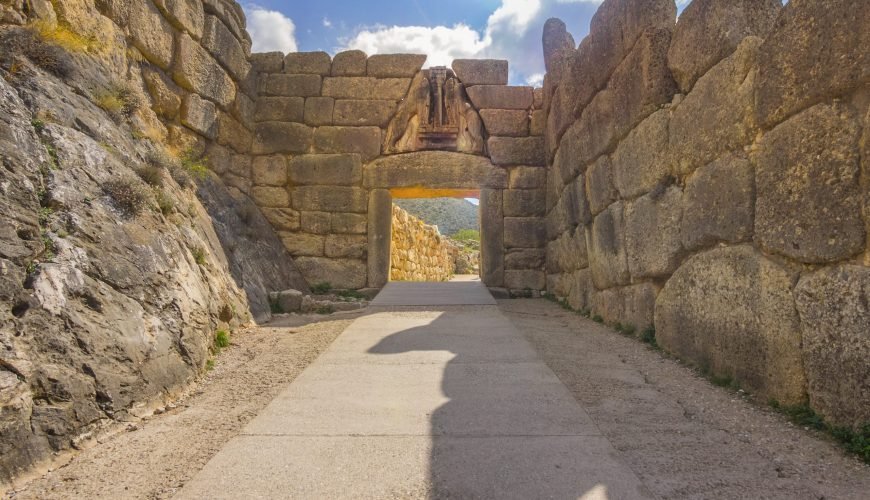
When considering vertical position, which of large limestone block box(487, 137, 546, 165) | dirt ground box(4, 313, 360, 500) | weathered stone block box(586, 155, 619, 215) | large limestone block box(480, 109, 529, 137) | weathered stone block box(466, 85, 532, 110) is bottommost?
dirt ground box(4, 313, 360, 500)

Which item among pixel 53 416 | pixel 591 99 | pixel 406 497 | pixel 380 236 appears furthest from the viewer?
pixel 380 236

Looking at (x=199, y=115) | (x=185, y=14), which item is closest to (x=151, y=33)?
(x=185, y=14)

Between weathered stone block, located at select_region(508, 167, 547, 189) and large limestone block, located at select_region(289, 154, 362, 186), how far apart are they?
8.61ft

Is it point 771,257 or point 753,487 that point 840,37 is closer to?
point 771,257

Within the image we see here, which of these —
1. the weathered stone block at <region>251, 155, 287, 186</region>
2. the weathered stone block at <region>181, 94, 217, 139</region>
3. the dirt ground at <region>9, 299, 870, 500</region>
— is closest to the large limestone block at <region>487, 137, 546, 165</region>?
the weathered stone block at <region>251, 155, 287, 186</region>

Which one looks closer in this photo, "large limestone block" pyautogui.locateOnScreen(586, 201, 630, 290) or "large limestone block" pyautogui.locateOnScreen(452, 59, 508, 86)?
"large limestone block" pyautogui.locateOnScreen(586, 201, 630, 290)

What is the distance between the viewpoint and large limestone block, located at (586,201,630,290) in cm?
461

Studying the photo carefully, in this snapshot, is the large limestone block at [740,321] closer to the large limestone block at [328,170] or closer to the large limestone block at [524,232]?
the large limestone block at [524,232]

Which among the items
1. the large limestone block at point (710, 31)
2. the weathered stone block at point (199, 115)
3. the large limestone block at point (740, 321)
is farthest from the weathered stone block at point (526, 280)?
the weathered stone block at point (199, 115)

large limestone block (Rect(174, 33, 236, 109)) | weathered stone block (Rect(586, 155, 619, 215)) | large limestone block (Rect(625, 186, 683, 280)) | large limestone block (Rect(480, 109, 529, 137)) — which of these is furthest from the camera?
large limestone block (Rect(480, 109, 529, 137))

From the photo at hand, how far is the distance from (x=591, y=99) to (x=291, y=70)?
205 inches

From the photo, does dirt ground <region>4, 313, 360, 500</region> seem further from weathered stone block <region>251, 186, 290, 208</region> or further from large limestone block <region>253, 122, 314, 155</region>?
large limestone block <region>253, 122, 314, 155</region>

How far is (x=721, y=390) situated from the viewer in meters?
2.80

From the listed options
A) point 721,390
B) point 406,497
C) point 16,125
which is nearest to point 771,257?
point 721,390
